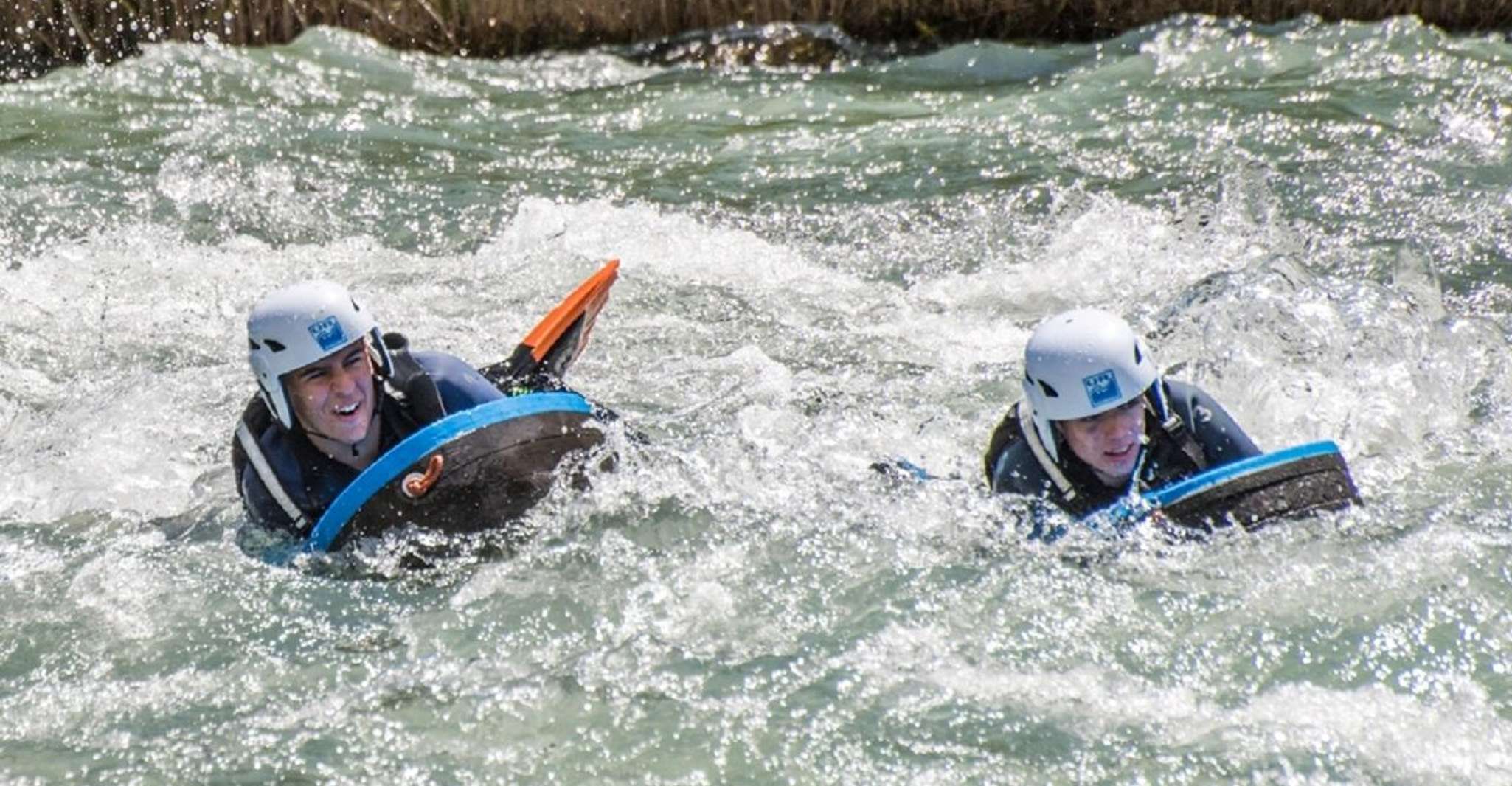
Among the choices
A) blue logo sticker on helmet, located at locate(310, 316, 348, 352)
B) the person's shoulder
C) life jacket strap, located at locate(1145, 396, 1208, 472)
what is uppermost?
blue logo sticker on helmet, located at locate(310, 316, 348, 352)

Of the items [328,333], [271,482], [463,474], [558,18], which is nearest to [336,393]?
[328,333]

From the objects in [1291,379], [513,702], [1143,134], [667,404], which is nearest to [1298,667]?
[513,702]

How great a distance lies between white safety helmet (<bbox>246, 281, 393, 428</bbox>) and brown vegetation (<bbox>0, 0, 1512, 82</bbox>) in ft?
27.4

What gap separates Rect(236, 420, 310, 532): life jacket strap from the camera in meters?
6.25

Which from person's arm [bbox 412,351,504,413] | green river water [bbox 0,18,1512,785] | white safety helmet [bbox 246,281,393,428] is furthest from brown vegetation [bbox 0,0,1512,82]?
white safety helmet [bbox 246,281,393,428]

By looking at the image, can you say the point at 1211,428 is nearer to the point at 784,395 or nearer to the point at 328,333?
the point at 784,395

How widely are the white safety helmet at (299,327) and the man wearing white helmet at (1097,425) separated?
2098mm

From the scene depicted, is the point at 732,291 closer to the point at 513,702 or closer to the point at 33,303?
the point at 33,303

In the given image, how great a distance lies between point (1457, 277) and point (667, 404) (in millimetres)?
3839

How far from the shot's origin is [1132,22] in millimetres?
13828

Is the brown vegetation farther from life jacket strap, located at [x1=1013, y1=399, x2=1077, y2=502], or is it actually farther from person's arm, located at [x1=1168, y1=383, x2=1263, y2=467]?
life jacket strap, located at [x1=1013, y1=399, x2=1077, y2=502]

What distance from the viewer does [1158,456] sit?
607 centimetres

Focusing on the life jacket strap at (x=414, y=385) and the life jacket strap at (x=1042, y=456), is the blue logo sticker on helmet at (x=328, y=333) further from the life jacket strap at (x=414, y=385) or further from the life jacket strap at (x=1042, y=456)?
the life jacket strap at (x=1042, y=456)

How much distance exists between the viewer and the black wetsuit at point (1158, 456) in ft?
19.7
